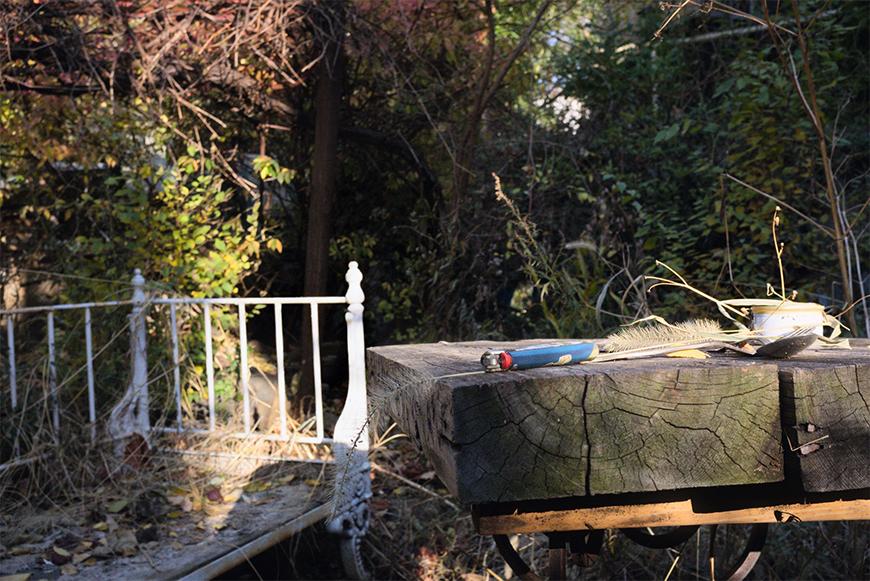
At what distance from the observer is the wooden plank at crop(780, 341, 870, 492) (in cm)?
103

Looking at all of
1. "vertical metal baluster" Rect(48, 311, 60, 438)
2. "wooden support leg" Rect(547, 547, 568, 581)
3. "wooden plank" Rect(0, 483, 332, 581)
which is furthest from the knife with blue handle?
"vertical metal baluster" Rect(48, 311, 60, 438)

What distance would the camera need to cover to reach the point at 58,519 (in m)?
3.27

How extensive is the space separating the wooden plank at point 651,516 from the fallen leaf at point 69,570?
2249 mm

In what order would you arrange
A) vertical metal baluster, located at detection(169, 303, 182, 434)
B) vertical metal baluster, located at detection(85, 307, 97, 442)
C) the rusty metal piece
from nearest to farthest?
the rusty metal piece
vertical metal baluster, located at detection(85, 307, 97, 442)
vertical metal baluster, located at detection(169, 303, 182, 434)

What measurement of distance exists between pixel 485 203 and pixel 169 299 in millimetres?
1775

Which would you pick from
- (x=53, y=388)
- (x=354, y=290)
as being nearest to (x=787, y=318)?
(x=354, y=290)

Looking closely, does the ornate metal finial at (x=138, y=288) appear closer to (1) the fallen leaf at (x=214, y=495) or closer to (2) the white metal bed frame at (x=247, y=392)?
(2) the white metal bed frame at (x=247, y=392)

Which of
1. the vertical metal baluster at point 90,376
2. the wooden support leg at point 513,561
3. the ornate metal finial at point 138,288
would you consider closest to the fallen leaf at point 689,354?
the wooden support leg at point 513,561

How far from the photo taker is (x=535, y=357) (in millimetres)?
1097

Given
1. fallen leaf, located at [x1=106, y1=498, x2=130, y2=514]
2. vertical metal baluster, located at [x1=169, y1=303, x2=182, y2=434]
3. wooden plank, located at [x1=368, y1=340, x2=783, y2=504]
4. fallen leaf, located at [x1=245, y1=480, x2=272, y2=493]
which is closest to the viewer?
wooden plank, located at [x1=368, y1=340, x2=783, y2=504]

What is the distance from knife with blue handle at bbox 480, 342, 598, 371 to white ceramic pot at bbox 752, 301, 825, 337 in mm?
351

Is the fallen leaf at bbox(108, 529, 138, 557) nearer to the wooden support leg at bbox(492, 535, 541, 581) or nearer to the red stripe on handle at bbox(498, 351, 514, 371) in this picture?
the wooden support leg at bbox(492, 535, 541, 581)

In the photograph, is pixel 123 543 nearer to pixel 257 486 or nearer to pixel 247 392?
pixel 257 486

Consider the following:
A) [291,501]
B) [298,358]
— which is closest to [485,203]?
[298,358]
